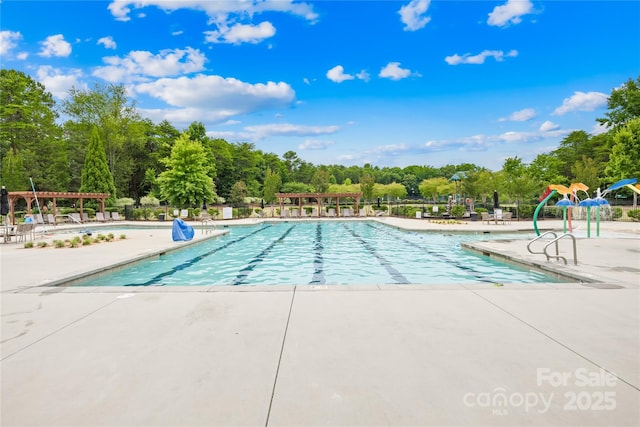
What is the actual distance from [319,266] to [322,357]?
6246 millimetres

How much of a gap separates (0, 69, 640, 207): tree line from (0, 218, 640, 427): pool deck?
83.9 feet

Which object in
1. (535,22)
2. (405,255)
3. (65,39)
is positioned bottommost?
(405,255)

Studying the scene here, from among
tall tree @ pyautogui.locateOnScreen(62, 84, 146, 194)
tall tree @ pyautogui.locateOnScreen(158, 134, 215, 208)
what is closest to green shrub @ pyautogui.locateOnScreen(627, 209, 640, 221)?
tall tree @ pyautogui.locateOnScreen(158, 134, 215, 208)

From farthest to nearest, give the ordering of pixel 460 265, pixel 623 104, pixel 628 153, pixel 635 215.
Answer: pixel 623 104
pixel 628 153
pixel 635 215
pixel 460 265

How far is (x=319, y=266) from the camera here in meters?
9.10

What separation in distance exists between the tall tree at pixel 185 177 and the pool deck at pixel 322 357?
24.0m

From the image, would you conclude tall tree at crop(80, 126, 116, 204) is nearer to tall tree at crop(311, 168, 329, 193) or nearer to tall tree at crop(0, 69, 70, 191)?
tall tree at crop(0, 69, 70, 191)

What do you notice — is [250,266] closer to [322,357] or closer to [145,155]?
[322,357]

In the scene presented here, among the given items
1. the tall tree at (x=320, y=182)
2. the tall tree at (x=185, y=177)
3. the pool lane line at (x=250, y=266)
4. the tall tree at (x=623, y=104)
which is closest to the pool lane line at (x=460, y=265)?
the pool lane line at (x=250, y=266)

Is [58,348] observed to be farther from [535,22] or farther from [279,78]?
[279,78]

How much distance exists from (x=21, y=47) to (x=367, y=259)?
37735 mm

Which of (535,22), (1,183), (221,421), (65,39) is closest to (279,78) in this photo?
(65,39)

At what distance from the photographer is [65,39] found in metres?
28.7

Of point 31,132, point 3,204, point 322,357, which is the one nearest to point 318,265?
point 322,357
